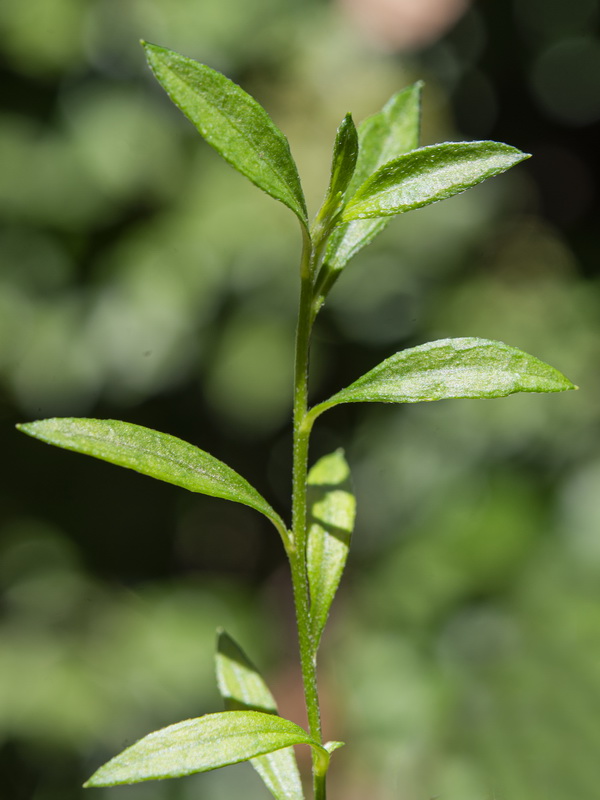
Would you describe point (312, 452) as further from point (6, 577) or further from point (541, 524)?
point (6, 577)

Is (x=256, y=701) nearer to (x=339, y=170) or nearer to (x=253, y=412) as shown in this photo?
(x=339, y=170)

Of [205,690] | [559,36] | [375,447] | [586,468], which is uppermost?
[559,36]

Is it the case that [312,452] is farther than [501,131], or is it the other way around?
[501,131]

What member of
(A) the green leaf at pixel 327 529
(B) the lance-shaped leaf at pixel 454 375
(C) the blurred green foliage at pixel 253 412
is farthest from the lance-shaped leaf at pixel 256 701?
(C) the blurred green foliage at pixel 253 412

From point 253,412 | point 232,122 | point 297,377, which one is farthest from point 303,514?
point 253,412

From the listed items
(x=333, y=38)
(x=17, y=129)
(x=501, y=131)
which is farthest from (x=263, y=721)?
(x=501, y=131)

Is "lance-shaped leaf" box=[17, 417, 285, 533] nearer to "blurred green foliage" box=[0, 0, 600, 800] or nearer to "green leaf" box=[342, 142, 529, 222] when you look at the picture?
"green leaf" box=[342, 142, 529, 222]

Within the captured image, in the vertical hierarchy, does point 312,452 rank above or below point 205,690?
above
